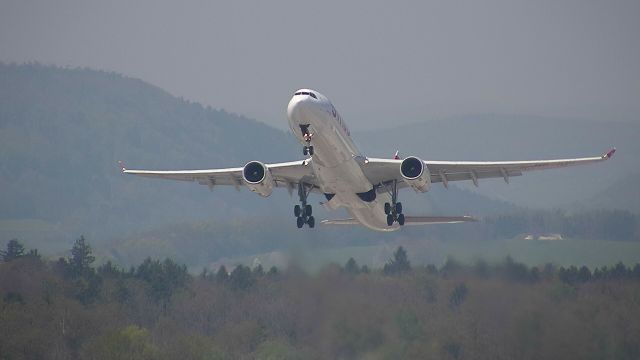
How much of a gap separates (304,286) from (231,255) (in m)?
44.5

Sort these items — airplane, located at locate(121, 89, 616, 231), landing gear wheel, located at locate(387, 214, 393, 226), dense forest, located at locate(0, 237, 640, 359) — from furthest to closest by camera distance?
1. landing gear wheel, located at locate(387, 214, 393, 226)
2. dense forest, located at locate(0, 237, 640, 359)
3. airplane, located at locate(121, 89, 616, 231)

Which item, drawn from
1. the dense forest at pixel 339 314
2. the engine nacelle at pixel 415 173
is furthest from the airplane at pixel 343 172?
the dense forest at pixel 339 314

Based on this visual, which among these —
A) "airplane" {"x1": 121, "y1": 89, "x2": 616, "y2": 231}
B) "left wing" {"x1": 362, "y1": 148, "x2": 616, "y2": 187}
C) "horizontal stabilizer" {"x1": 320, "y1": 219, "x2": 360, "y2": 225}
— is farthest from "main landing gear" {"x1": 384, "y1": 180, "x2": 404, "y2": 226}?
"horizontal stabilizer" {"x1": 320, "y1": 219, "x2": 360, "y2": 225}

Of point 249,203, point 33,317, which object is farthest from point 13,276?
point 249,203

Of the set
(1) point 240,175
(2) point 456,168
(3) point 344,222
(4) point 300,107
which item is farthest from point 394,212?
(4) point 300,107

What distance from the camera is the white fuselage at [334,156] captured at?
1558 inches

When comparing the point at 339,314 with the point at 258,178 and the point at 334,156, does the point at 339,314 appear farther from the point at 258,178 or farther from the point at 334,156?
the point at 334,156

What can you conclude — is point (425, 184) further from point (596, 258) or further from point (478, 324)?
point (596, 258)

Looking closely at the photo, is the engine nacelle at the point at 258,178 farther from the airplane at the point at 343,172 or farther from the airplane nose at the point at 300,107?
the airplane nose at the point at 300,107

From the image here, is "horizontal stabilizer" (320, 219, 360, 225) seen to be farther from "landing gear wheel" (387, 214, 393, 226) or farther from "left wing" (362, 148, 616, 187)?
"left wing" (362, 148, 616, 187)

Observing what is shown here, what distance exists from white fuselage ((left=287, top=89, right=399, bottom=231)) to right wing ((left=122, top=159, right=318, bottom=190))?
1036mm

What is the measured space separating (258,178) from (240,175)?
3.15 m

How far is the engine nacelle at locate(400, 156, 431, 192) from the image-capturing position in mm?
42875

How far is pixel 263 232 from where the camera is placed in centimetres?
8019
